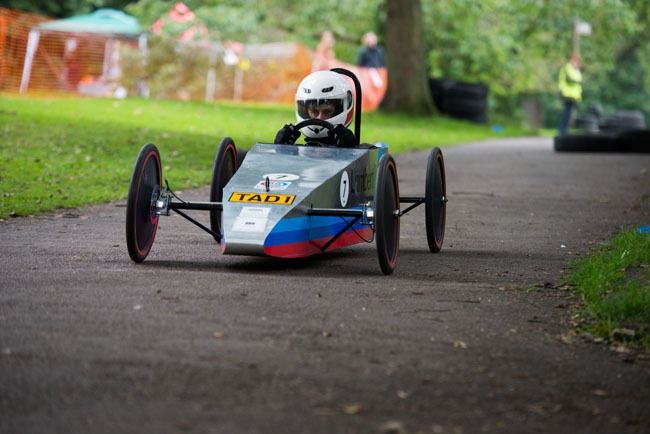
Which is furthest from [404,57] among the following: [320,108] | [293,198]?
[293,198]

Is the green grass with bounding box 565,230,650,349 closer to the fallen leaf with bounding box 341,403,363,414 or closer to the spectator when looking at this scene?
the fallen leaf with bounding box 341,403,363,414

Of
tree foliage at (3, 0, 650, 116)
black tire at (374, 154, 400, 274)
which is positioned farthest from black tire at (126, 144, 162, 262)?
tree foliage at (3, 0, 650, 116)

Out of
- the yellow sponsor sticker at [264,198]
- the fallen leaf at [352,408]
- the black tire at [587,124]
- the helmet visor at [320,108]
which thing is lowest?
the black tire at [587,124]

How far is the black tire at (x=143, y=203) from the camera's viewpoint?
8.10 meters

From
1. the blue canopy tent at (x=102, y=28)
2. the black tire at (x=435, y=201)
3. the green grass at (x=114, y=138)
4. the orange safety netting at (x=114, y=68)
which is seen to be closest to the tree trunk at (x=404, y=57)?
the green grass at (x=114, y=138)

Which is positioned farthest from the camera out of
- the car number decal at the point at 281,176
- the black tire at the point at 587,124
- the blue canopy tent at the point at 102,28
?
the black tire at the point at 587,124

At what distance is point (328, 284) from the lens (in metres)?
7.62

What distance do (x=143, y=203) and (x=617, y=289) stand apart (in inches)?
128

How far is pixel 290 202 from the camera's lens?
8055 mm

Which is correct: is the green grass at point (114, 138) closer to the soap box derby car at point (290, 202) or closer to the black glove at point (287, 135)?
the black glove at point (287, 135)

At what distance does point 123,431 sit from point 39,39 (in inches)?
1302

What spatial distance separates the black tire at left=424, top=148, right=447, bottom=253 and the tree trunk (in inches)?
944

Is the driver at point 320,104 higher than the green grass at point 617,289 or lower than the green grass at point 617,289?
higher

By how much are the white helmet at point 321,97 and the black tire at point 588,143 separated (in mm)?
15606
